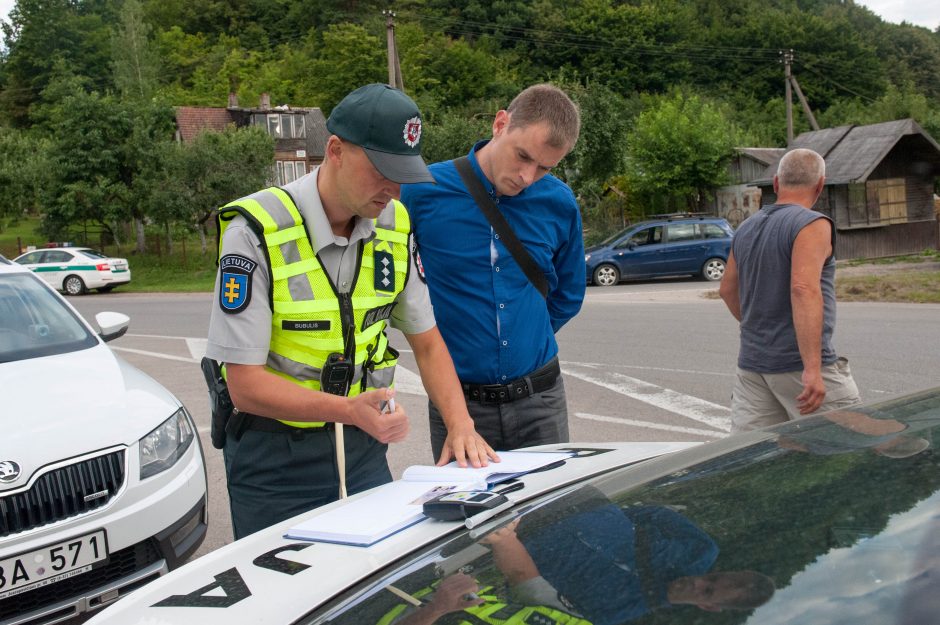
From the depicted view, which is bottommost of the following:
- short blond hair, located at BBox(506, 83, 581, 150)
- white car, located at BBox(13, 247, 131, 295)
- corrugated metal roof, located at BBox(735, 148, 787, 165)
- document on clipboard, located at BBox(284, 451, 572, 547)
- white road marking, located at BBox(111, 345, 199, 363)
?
white road marking, located at BBox(111, 345, 199, 363)

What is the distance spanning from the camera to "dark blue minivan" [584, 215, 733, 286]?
863 inches

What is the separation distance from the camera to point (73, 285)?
89.0 feet

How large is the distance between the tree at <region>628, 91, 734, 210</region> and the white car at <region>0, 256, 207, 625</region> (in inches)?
1157

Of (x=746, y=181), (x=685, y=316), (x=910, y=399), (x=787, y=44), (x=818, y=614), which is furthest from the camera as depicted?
(x=787, y=44)

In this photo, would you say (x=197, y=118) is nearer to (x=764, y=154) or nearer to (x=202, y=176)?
(x=202, y=176)

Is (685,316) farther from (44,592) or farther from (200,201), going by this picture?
(200,201)

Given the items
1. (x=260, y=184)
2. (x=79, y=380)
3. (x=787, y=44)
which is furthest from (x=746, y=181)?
(x=787, y=44)

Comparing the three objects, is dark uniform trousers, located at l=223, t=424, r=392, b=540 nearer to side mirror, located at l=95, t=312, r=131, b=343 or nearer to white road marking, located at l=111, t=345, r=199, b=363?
side mirror, located at l=95, t=312, r=131, b=343

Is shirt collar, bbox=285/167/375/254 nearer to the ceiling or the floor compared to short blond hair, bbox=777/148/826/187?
nearer to the floor

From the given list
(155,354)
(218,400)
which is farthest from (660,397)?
(155,354)

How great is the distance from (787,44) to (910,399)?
77515 millimetres

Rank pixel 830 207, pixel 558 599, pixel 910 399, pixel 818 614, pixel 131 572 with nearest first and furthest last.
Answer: pixel 818 614, pixel 558 599, pixel 910 399, pixel 131 572, pixel 830 207

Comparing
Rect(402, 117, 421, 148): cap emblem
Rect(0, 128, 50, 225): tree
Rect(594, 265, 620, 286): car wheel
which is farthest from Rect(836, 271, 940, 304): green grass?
Rect(0, 128, 50, 225): tree

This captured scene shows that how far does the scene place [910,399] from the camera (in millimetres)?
2199
